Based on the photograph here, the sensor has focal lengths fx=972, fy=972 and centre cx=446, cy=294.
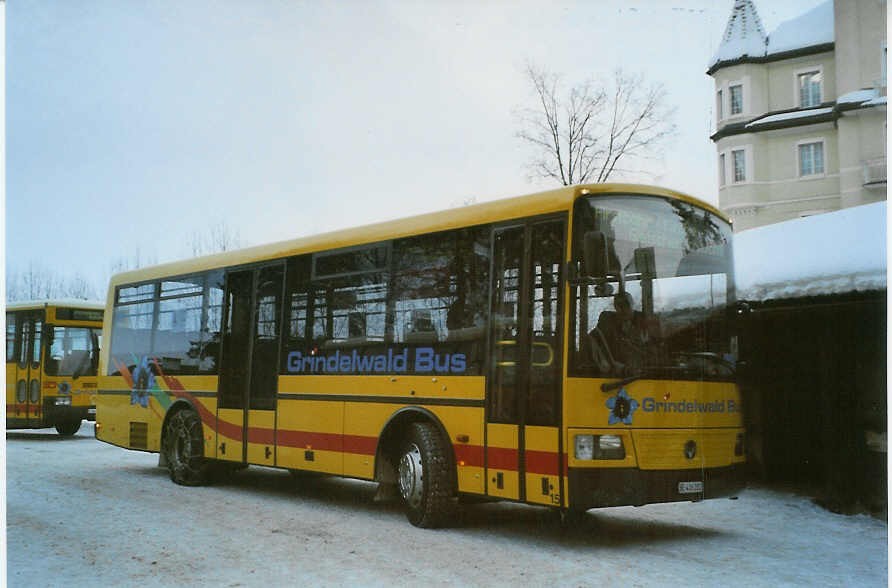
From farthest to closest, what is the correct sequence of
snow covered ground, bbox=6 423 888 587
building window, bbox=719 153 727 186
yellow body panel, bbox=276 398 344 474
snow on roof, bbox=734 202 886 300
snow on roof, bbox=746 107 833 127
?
snow on roof, bbox=746 107 833 127, building window, bbox=719 153 727 186, yellow body panel, bbox=276 398 344 474, snow on roof, bbox=734 202 886 300, snow covered ground, bbox=6 423 888 587

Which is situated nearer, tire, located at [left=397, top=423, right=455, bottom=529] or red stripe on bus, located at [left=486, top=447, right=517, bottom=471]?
red stripe on bus, located at [left=486, top=447, right=517, bottom=471]

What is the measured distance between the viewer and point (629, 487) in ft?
25.2

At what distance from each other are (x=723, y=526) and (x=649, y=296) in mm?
2850

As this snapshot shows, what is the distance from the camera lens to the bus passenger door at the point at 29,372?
717 inches

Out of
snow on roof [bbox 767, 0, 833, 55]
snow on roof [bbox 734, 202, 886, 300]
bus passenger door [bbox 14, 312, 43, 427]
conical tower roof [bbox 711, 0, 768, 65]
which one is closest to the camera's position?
conical tower roof [bbox 711, 0, 768, 65]

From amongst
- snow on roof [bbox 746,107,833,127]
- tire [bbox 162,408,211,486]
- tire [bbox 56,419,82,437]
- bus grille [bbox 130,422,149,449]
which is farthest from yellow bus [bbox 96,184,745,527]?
tire [bbox 56,419,82,437]

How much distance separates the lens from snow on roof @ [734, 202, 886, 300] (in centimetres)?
956

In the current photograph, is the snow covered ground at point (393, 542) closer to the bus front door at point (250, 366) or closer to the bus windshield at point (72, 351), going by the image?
the bus front door at point (250, 366)

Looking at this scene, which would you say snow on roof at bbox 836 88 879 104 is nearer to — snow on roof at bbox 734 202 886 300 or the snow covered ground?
snow on roof at bbox 734 202 886 300

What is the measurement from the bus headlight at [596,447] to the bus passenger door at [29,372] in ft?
44.5

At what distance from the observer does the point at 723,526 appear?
9.35 metres

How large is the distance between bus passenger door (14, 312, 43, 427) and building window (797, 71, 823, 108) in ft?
45.1

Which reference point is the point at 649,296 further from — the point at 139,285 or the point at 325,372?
the point at 139,285

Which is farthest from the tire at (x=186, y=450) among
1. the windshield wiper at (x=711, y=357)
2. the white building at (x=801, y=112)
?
the white building at (x=801, y=112)
